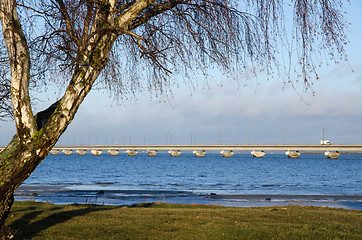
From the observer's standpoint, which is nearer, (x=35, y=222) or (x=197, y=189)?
(x=35, y=222)

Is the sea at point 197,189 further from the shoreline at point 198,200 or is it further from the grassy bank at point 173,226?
the grassy bank at point 173,226

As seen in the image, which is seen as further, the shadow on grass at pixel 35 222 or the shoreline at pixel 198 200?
the shoreline at pixel 198 200

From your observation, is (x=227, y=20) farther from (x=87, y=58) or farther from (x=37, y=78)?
(x=37, y=78)

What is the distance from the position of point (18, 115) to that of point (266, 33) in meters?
4.74

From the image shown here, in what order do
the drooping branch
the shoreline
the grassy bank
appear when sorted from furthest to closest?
1. the shoreline
2. the grassy bank
3. the drooping branch

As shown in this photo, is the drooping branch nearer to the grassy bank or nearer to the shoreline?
the grassy bank

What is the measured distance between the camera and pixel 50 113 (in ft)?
24.7

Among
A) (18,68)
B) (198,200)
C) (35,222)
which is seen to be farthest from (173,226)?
(198,200)

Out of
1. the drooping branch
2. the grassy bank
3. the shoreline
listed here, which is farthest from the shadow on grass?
the shoreline

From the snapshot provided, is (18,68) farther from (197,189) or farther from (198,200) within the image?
(197,189)

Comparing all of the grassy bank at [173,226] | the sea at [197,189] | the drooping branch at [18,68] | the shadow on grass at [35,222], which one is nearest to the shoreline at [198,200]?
the sea at [197,189]

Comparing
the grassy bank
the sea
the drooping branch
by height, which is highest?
the drooping branch

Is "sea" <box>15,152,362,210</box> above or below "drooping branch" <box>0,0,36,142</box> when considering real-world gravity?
below

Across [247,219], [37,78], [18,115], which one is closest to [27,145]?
[18,115]
